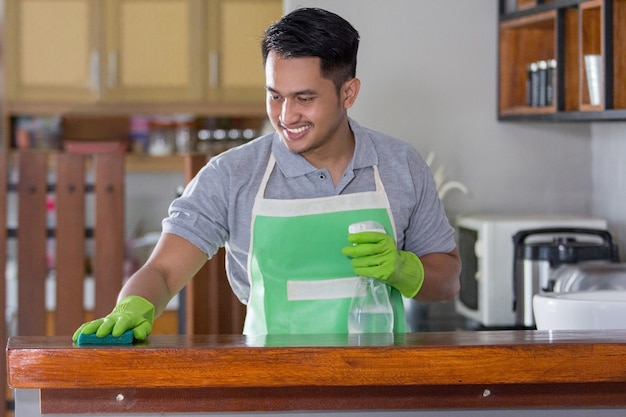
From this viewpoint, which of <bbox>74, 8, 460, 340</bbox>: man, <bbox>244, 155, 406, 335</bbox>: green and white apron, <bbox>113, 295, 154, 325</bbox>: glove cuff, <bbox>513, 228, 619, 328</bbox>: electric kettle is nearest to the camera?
<bbox>113, 295, 154, 325</bbox>: glove cuff

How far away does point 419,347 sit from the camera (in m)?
1.45

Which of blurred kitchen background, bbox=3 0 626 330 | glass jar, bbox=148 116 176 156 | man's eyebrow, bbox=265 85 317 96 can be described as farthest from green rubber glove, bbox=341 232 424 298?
glass jar, bbox=148 116 176 156

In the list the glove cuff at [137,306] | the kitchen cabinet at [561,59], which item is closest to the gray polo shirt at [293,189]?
the glove cuff at [137,306]

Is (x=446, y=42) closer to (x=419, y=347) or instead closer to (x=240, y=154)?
(x=240, y=154)

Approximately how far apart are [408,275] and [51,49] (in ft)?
10.8

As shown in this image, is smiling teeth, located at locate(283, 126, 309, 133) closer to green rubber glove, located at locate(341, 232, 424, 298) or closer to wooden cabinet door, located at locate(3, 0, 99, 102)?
green rubber glove, located at locate(341, 232, 424, 298)

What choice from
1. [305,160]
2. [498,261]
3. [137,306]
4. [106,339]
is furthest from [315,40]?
[498,261]

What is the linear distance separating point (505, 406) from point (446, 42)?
2.17m

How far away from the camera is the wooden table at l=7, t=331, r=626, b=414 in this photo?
1.41 metres

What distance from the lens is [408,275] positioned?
196cm

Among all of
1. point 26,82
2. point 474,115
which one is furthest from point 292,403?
point 26,82

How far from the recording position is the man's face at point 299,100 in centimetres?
196

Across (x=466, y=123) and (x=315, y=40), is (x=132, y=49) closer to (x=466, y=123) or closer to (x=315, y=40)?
(x=466, y=123)

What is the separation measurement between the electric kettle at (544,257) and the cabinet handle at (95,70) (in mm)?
2437
